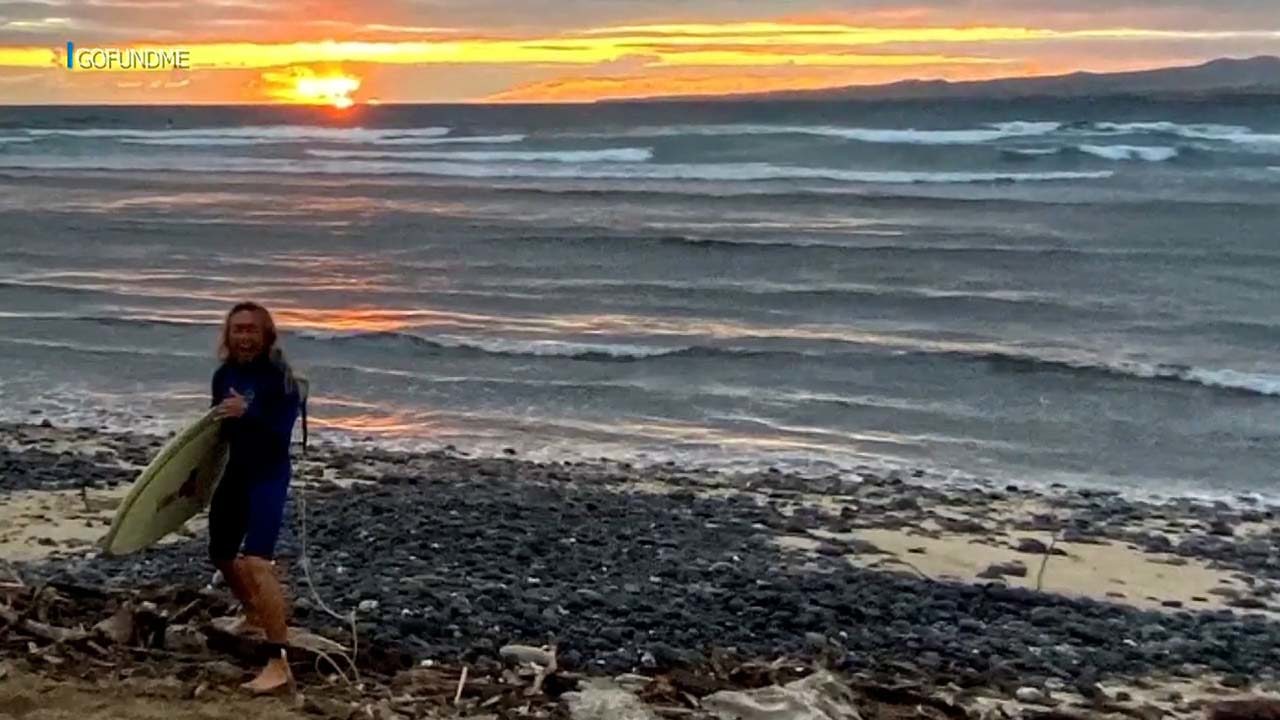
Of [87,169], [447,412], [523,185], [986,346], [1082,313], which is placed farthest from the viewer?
[87,169]

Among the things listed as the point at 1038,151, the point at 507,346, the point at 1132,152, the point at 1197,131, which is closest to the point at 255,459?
the point at 507,346

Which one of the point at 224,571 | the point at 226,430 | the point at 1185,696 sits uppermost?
the point at 226,430

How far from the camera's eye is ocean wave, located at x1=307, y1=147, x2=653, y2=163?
4872cm

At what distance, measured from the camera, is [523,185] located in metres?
42.3

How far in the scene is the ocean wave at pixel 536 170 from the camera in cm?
4038

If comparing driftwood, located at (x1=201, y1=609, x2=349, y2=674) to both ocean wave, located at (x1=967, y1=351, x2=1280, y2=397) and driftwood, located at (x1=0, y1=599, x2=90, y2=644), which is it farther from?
ocean wave, located at (x1=967, y1=351, x2=1280, y2=397)

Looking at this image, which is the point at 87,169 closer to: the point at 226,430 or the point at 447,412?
the point at 447,412

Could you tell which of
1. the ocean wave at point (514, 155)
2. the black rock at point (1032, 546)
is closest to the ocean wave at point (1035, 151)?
the ocean wave at point (514, 155)

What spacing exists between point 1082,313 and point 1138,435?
709 cm

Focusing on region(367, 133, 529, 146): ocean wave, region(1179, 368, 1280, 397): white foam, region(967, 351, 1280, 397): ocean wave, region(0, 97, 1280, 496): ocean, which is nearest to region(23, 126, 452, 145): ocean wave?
region(367, 133, 529, 146): ocean wave

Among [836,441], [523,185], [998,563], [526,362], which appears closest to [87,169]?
[523,185]

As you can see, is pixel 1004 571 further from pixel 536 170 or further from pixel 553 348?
pixel 536 170

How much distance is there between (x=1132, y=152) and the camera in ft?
139

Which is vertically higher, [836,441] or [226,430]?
[226,430]
